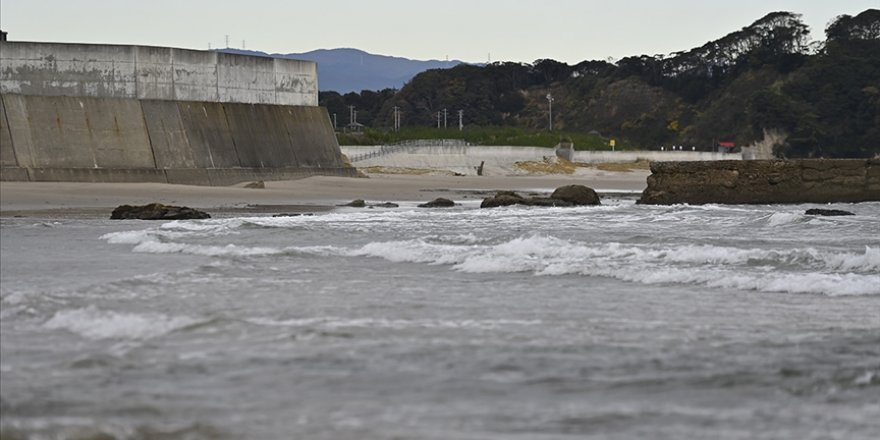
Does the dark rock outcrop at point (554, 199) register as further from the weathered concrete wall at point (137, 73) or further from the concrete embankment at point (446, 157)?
the concrete embankment at point (446, 157)

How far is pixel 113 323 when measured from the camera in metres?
8.61

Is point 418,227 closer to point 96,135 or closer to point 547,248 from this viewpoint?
point 547,248

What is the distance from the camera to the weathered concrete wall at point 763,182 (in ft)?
95.2

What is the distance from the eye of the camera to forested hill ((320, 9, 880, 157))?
346 feet

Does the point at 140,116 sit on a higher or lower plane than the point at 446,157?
higher

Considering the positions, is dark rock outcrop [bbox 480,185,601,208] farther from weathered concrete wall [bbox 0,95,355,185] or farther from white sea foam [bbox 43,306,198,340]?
white sea foam [bbox 43,306,198,340]

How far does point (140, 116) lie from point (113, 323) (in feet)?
77.8

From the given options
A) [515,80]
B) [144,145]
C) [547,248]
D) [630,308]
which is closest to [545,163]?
[144,145]

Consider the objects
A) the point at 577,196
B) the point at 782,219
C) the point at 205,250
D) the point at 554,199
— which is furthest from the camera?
the point at 577,196

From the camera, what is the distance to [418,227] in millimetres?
20297

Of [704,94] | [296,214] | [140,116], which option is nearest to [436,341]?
[296,214]

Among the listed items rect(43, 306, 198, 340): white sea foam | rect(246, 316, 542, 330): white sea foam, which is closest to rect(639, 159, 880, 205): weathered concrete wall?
rect(246, 316, 542, 330): white sea foam

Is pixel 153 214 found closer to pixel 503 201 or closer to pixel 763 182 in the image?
pixel 503 201

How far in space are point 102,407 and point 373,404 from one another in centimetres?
127
